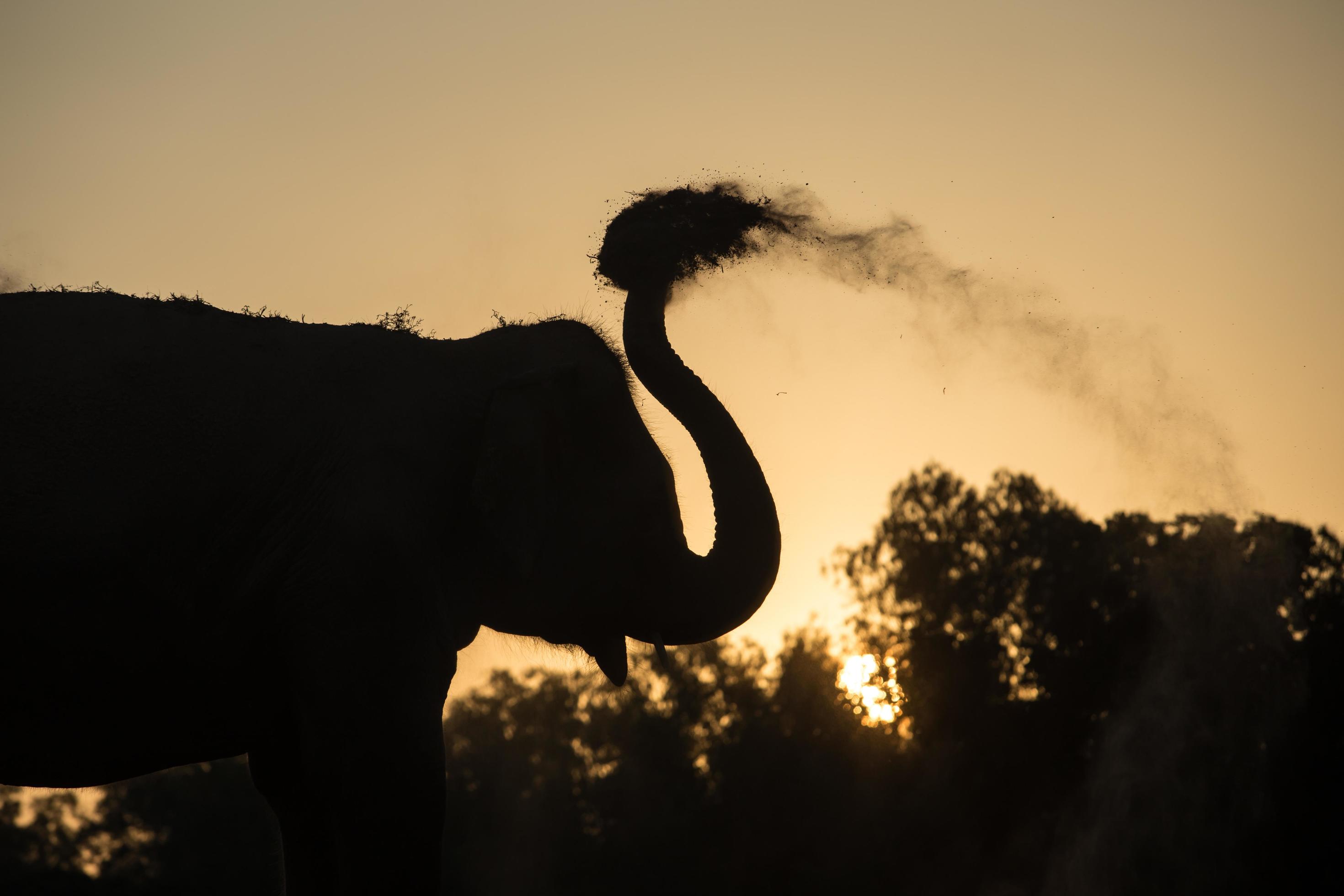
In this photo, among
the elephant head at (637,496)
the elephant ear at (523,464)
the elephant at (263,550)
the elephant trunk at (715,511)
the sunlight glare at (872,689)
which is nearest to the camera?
the elephant at (263,550)

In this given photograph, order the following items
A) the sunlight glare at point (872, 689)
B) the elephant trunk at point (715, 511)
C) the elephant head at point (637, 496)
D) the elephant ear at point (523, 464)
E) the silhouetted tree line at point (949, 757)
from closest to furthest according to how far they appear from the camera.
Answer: the elephant ear at point (523, 464) < the elephant head at point (637, 496) < the elephant trunk at point (715, 511) < the silhouetted tree line at point (949, 757) < the sunlight glare at point (872, 689)

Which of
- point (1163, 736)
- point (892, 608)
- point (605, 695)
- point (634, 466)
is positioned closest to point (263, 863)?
point (605, 695)

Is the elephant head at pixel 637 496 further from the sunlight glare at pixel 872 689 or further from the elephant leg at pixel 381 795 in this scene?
the sunlight glare at pixel 872 689

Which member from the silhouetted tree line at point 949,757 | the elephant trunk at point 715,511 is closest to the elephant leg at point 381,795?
the elephant trunk at point 715,511

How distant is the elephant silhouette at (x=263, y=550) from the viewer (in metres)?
3.99

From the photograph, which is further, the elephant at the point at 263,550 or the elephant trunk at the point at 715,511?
the elephant trunk at the point at 715,511

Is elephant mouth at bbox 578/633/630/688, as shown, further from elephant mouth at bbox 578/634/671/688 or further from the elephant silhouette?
the elephant silhouette

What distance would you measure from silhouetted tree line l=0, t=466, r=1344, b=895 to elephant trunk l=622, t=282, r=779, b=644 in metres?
22.2

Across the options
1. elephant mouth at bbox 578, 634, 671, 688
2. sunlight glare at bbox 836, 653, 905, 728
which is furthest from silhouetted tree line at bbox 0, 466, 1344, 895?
elephant mouth at bbox 578, 634, 671, 688

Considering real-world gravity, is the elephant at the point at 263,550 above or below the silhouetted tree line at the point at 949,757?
below

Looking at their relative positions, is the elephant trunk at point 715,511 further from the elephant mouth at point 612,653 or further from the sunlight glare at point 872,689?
the sunlight glare at point 872,689

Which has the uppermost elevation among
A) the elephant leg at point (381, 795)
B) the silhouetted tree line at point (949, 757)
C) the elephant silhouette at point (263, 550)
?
the silhouetted tree line at point (949, 757)

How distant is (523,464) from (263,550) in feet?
2.88

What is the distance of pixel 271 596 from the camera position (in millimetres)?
4211
